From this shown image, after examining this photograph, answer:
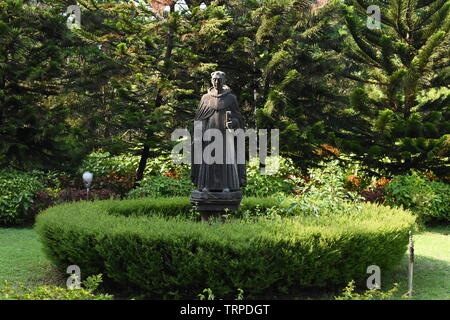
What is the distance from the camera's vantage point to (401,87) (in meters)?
11.9

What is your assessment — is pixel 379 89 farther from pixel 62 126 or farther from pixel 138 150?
pixel 62 126

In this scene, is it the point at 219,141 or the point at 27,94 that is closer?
the point at 219,141

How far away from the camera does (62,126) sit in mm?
11641

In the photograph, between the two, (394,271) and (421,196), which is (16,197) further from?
(421,196)

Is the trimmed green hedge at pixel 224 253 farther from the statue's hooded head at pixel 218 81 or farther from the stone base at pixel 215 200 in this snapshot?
the statue's hooded head at pixel 218 81

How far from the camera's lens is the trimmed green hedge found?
5.48 metres

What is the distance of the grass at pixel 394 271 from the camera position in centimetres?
638

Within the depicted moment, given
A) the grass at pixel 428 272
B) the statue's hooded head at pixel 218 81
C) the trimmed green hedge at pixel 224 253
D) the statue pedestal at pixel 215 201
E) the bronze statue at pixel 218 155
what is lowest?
the grass at pixel 428 272

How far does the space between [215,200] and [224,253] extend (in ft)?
5.40

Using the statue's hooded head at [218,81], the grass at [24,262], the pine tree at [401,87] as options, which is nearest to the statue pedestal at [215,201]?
the statue's hooded head at [218,81]

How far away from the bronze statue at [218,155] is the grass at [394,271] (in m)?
2.06

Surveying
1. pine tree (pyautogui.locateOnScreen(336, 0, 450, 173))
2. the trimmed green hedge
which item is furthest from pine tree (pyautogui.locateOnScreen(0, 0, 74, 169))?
pine tree (pyautogui.locateOnScreen(336, 0, 450, 173))

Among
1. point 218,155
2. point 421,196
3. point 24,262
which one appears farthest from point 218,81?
→ point 421,196

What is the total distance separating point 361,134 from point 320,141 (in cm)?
141
